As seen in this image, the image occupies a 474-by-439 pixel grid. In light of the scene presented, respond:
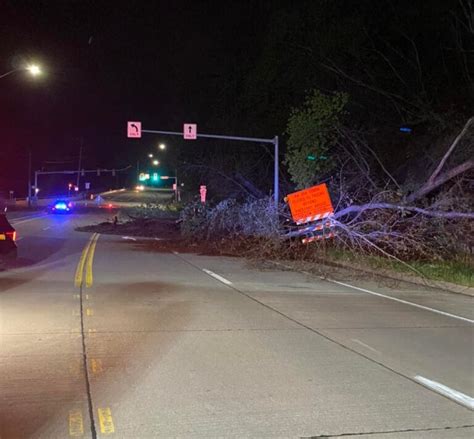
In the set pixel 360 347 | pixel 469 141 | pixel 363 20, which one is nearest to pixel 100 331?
pixel 360 347

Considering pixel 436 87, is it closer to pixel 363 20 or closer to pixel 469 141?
pixel 363 20

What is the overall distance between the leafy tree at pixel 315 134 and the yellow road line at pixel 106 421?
785 inches

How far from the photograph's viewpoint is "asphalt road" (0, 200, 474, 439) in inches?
183

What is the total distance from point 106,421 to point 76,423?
0.23 m

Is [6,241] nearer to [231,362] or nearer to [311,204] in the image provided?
[311,204]

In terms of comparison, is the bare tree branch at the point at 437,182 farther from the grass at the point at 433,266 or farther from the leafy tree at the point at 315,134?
the leafy tree at the point at 315,134

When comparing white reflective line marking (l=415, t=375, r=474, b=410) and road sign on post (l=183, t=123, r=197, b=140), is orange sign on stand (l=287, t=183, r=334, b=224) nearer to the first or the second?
road sign on post (l=183, t=123, r=197, b=140)

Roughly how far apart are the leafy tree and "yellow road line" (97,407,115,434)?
1993 cm

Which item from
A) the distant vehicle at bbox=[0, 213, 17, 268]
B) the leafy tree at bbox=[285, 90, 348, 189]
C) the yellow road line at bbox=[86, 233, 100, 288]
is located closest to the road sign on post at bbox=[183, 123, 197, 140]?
the leafy tree at bbox=[285, 90, 348, 189]

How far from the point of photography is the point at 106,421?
4594mm

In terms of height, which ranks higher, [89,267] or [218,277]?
[89,267]

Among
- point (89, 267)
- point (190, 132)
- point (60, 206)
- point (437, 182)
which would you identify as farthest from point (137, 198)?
point (437, 182)

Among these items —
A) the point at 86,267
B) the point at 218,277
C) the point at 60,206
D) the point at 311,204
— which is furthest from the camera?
the point at 60,206

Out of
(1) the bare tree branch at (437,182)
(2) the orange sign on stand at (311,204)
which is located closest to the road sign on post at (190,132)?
(2) the orange sign on stand at (311,204)
